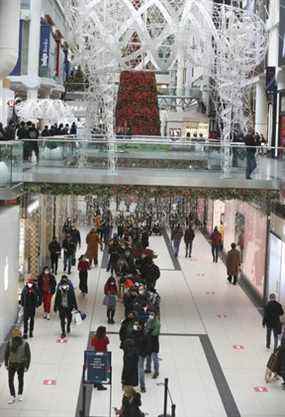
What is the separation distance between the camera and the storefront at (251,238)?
19.4 m

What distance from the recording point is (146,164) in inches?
729

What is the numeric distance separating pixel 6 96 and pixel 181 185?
24217 millimetres

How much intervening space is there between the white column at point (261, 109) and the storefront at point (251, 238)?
684 inches

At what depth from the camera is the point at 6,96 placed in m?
39.8

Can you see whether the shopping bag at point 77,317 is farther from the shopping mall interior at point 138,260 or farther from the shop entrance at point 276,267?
the shop entrance at point 276,267

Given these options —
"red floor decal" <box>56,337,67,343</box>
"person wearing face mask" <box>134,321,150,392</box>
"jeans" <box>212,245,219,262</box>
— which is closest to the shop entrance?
"red floor decal" <box>56,337,67,343</box>

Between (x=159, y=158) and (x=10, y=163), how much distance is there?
4.29m

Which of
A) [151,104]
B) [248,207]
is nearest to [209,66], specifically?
[151,104]

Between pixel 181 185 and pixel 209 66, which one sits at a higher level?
pixel 209 66

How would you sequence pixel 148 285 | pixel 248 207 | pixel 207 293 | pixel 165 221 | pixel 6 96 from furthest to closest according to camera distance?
1. pixel 6 96
2. pixel 165 221
3. pixel 248 207
4. pixel 207 293
5. pixel 148 285

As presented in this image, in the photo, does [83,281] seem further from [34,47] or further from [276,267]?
[34,47]

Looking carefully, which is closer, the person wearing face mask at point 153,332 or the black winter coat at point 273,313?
the person wearing face mask at point 153,332


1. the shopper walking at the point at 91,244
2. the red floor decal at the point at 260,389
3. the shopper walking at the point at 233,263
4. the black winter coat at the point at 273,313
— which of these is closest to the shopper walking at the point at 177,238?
the shopper walking at the point at 91,244

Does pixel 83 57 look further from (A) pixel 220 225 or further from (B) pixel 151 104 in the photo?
(A) pixel 220 225
